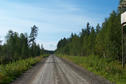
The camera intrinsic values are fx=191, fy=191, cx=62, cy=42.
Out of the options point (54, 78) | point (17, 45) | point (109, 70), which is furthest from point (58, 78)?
point (17, 45)

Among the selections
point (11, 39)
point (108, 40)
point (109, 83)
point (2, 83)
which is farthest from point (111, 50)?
point (11, 39)

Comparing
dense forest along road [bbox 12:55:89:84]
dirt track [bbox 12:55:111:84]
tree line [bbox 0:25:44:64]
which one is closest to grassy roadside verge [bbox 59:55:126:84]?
dirt track [bbox 12:55:111:84]

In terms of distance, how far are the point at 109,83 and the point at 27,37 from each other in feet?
259

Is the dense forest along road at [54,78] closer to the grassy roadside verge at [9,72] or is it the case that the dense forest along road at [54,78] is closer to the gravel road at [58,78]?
the gravel road at [58,78]

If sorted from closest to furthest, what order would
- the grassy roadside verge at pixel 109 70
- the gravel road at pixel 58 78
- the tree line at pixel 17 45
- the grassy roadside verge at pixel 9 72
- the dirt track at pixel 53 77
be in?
the gravel road at pixel 58 78 < the dirt track at pixel 53 77 < the grassy roadside verge at pixel 9 72 < the grassy roadside verge at pixel 109 70 < the tree line at pixel 17 45

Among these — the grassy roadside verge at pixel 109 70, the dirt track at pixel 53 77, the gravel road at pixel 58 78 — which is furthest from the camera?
the grassy roadside verge at pixel 109 70

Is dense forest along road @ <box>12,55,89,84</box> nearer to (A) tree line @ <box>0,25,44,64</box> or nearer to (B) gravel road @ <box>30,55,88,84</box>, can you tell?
(B) gravel road @ <box>30,55,88,84</box>

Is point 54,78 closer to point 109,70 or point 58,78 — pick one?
point 58,78

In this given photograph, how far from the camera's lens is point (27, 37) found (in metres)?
89.1

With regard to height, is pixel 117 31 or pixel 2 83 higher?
pixel 117 31

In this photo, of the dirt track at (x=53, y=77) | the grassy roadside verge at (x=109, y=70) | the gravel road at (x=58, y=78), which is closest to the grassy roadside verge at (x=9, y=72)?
the dirt track at (x=53, y=77)

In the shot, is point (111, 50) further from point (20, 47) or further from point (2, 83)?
point (20, 47)

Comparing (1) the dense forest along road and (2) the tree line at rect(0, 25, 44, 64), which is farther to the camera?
(2) the tree line at rect(0, 25, 44, 64)

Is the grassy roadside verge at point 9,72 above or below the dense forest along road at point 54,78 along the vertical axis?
above
